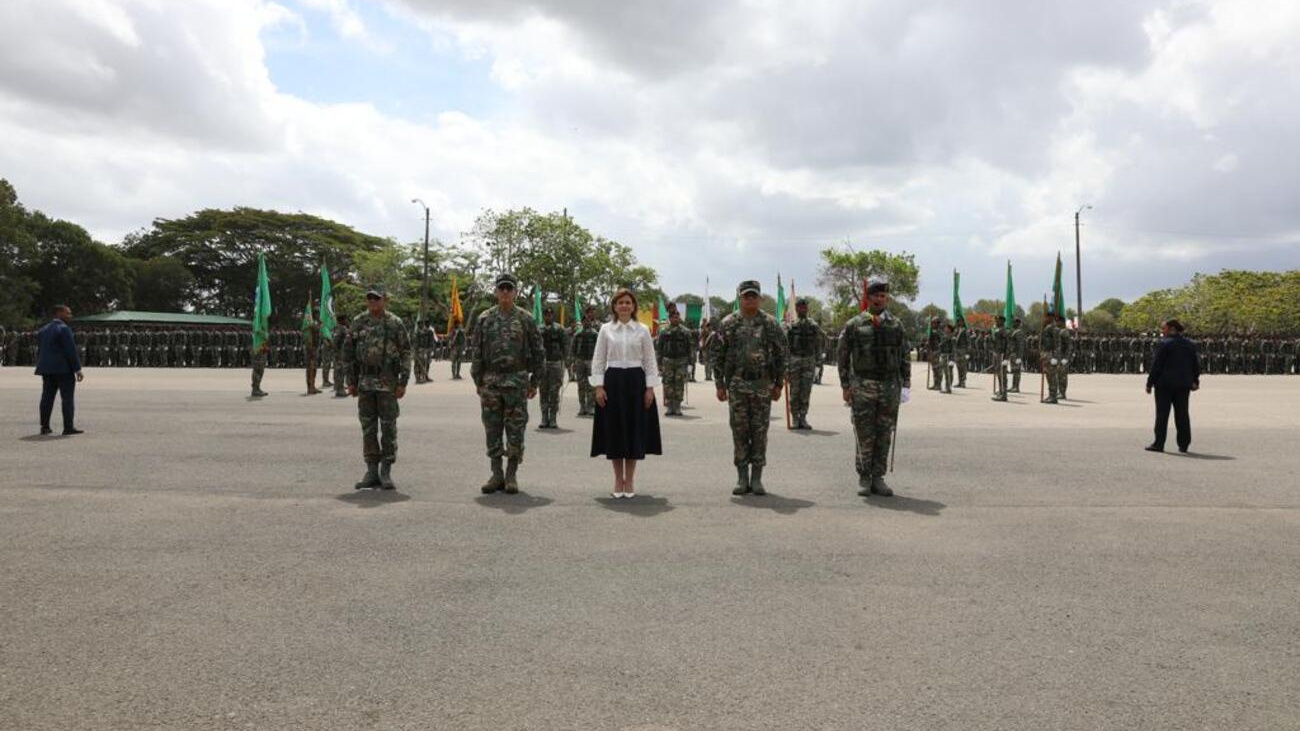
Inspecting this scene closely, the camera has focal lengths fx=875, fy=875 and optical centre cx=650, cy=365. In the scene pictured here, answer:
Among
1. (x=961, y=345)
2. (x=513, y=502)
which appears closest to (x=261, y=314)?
(x=513, y=502)

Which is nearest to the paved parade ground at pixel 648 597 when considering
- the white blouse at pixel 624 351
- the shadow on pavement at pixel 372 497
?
the shadow on pavement at pixel 372 497

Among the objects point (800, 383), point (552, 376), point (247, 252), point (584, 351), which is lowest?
point (800, 383)

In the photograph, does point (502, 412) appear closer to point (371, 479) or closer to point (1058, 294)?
point (371, 479)

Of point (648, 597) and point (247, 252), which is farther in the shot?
point (247, 252)

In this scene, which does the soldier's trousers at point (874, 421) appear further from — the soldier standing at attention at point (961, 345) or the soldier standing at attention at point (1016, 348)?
the soldier standing at attention at point (961, 345)

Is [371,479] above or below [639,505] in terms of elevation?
above

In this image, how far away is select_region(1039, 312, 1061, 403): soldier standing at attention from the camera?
67.9ft

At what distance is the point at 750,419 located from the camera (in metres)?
8.52

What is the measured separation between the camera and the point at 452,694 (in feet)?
12.0

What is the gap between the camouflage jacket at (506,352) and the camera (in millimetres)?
8633

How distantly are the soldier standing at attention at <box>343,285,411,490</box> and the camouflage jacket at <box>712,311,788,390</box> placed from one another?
318 cm

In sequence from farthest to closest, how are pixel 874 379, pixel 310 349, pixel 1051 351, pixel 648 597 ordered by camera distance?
pixel 310 349
pixel 1051 351
pixel 874 379
pixel 648 597

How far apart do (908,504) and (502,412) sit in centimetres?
394

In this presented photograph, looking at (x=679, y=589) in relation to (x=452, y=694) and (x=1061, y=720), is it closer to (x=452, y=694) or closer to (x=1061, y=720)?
(x=452, y=694)
